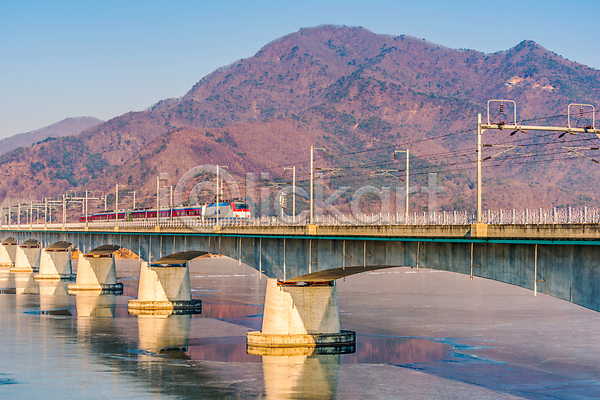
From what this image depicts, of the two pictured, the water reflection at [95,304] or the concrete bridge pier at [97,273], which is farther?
the concrete bridge pier at [97,273]

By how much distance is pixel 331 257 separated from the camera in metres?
47.5

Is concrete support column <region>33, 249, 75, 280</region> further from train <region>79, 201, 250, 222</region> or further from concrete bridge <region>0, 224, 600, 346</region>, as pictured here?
concrete bridge <region>0, 224, 600, 346</region>

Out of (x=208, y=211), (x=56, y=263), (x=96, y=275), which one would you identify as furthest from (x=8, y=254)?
(x=208, y=211)

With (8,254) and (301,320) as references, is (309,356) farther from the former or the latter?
(8,254)

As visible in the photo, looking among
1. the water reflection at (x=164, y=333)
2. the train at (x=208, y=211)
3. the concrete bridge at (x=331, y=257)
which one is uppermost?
the train at (x=208, y=211)

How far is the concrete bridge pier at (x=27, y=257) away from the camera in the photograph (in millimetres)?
139625

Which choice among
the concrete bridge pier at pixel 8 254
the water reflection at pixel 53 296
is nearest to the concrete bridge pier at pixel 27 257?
the concrete bridge pier at pixel 8 254

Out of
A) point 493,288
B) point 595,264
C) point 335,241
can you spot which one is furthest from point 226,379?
point 493,288

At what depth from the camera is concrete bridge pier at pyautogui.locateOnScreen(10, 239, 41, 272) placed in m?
140

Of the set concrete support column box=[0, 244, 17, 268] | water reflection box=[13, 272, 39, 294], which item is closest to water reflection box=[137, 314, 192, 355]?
water reflection box=[13, 272, 39, 294]

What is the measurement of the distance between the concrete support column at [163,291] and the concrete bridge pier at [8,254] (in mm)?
93446

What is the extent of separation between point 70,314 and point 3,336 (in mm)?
16147

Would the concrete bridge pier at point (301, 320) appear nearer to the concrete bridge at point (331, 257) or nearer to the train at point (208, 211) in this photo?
the concrete bridge at point (331, 257)

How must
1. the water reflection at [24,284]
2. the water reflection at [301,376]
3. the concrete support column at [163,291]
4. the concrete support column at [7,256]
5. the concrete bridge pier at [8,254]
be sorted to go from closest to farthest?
the water reflection at [301,376]
the concrete support column at [163,291]
the water reflection at [24,284]
the concrete support column at [7,256]
the concrete bridge pier at [8,254]
